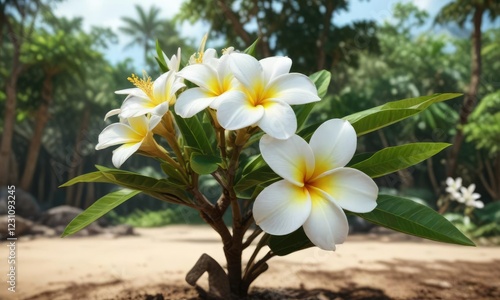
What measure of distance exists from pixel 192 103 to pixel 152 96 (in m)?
0.22

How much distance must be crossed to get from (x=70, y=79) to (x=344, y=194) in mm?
15343

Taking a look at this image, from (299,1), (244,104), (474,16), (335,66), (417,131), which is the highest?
(299,1)

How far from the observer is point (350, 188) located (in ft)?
3.20

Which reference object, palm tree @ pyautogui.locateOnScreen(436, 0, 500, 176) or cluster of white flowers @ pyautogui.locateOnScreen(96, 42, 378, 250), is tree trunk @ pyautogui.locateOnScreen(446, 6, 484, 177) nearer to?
palm tree @ pyautogui.locateOnScreen(436, 0, 500, 176)

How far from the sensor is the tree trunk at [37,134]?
43.5 feet

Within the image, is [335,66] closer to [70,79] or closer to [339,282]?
[70,79]

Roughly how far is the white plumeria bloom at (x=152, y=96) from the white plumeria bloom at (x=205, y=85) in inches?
1.7

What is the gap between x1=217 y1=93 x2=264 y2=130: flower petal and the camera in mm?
936

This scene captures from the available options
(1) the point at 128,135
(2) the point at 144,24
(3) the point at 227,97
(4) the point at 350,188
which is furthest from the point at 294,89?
(2) the point at 144,24

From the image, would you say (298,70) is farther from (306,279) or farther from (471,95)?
(306,279)

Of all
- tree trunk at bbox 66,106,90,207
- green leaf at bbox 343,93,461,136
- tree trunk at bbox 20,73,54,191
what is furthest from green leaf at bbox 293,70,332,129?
tree trunk at bbox 66,106,90,207

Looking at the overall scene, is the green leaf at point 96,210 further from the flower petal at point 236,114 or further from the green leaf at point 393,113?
the green leaf at point 393,113

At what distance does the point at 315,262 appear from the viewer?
2756 mm

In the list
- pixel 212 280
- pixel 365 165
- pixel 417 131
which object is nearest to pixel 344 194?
pixel 365 165
